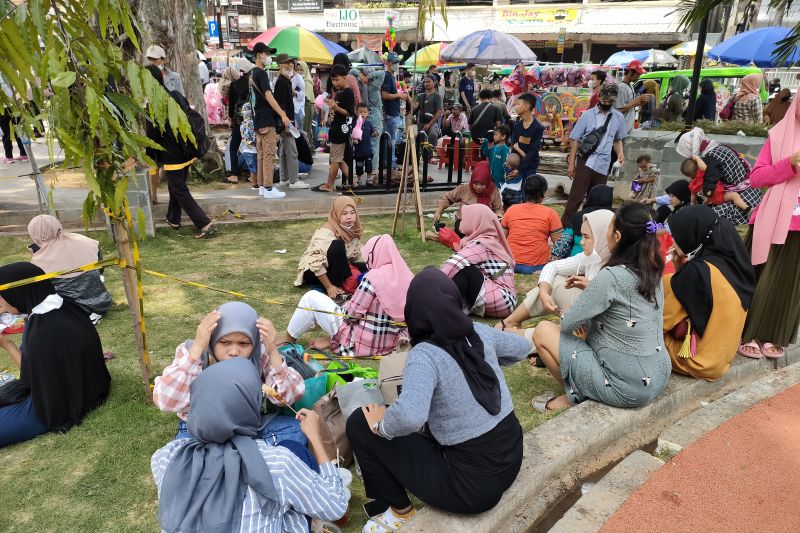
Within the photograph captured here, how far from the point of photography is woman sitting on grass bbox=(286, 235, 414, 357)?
4.08 metres

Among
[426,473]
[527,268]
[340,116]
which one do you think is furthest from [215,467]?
[340,116]

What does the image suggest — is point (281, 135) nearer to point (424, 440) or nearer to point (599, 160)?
point (599, 160)

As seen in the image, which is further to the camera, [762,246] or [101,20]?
[762,246]

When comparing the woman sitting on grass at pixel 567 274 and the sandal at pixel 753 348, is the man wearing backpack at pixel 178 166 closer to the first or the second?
the woman sitting on grass at pixel 567 274

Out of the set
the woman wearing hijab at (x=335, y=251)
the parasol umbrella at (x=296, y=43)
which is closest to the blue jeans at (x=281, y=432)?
the woman wearing hijab at (x=335, y=251)

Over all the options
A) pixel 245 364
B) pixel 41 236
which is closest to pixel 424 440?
pixel 245 364

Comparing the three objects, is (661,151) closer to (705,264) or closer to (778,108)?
(778,108)

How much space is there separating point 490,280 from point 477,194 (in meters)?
2.25

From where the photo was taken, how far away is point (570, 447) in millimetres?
2969

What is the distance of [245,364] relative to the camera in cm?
223

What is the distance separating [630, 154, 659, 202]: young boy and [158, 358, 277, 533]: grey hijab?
7.29 m

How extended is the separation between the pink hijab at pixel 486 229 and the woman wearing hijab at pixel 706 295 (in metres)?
1.51

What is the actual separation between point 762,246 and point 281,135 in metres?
6.64

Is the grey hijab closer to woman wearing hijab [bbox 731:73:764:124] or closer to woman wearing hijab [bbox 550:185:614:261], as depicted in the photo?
woman wearing hijab [bbox 550:185:614:261]
